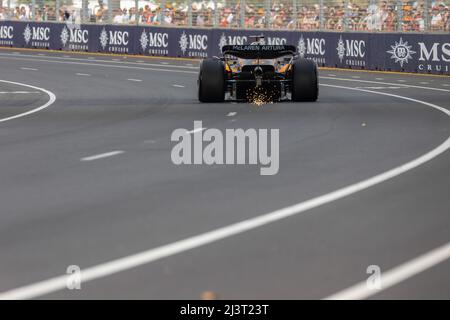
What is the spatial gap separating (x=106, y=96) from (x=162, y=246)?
22120mm

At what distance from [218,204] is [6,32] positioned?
188ft

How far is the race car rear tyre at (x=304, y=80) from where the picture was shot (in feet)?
92.9

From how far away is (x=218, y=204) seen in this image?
13.1 meters

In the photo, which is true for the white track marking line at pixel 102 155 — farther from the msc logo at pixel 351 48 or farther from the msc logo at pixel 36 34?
the msc logo at pixel 36 34

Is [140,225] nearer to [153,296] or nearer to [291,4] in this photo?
[153,296]

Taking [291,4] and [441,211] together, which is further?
[291,4]

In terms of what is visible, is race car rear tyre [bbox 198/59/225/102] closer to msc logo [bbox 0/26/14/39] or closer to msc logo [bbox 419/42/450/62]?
msc logo [bbox 419/42/450/62]

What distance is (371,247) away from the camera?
415 inches

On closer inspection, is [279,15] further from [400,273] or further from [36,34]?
[400,273]

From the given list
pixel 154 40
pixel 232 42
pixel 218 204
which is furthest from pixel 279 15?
pixel 218 204

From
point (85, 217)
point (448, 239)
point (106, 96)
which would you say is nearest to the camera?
point (448, 239)

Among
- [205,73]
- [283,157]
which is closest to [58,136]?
[283,157]

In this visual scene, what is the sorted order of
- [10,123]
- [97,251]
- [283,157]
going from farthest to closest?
[10,123] → [283,157] → [97,251]

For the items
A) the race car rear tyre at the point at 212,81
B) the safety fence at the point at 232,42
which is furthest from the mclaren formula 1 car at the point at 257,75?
the safety fence at the point at 232,42
